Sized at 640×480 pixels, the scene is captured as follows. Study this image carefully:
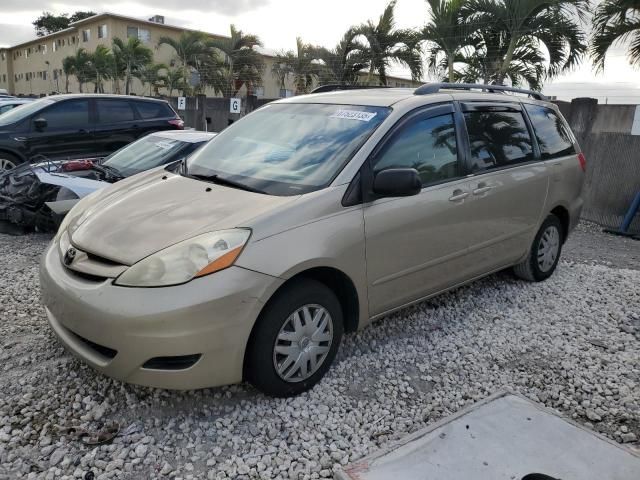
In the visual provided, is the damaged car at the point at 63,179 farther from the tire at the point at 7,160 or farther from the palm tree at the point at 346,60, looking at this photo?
the palm tree at the point at 346,60

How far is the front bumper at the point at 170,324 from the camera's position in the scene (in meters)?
2.48

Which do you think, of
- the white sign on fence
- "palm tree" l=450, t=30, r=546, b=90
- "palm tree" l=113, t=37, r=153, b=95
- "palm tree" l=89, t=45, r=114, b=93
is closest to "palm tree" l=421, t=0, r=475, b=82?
"palm tree" l=450, t=30, r=546, b=90

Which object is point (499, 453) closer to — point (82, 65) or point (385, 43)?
point (385, 43)

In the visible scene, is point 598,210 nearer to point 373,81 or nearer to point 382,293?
point 382,293

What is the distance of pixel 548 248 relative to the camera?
498 cm

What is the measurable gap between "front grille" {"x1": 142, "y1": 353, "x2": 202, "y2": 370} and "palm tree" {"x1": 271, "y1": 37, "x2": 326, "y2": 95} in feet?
51.6

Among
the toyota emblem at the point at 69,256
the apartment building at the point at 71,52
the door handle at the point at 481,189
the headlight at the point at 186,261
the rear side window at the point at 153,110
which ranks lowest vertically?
the apartment building at the point at 71,52

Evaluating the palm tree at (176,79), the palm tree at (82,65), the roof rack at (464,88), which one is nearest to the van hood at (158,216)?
the roof rack at (464,88)

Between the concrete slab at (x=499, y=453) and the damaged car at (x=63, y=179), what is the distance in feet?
13.5

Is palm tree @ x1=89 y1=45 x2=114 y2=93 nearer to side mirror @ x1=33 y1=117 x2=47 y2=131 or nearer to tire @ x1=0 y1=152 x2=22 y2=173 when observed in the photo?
side mirror @ x1=33 y1=117 x2=47 y2=131

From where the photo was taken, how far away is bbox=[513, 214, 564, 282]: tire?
15.8 feet

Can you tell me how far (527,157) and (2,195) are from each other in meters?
5.48

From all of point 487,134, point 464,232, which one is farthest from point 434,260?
point 487,134

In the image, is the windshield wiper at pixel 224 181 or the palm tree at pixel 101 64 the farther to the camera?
the palm tree at pixel 101 64
